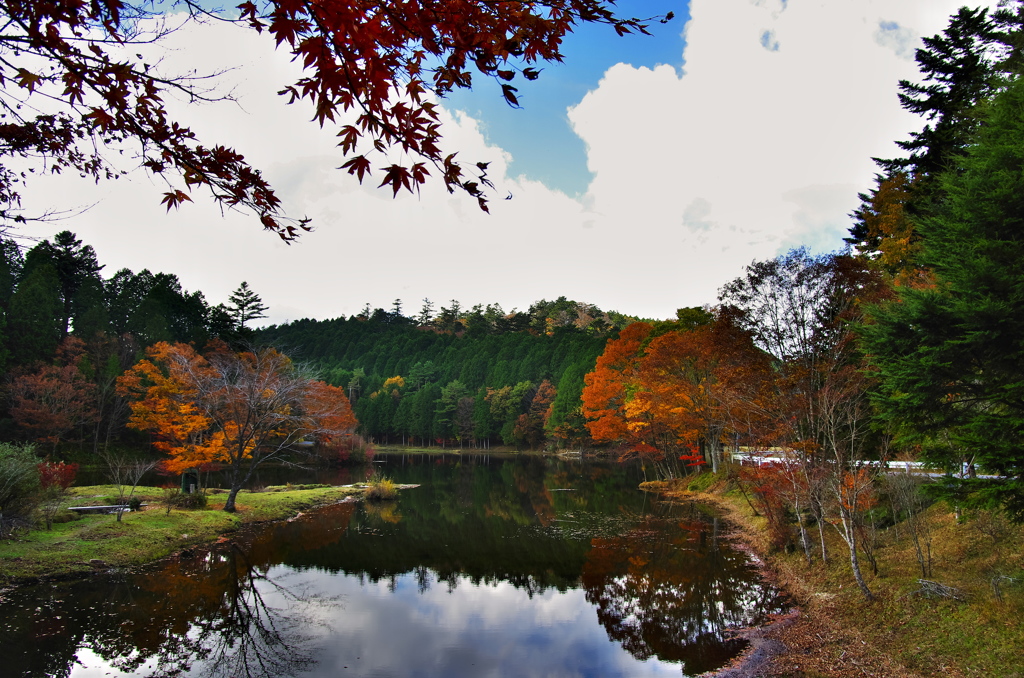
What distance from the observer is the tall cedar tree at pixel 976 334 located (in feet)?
27.1

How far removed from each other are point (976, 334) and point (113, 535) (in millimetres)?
19679

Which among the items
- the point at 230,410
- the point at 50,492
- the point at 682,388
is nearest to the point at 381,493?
the point at 230,410

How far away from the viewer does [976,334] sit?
324 inches

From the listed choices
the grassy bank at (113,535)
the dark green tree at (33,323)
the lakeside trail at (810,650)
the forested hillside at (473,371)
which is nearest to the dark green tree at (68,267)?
the dark green tree at (33,323)

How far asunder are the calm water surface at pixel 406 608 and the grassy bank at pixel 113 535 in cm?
87

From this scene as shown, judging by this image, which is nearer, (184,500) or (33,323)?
(184,500)

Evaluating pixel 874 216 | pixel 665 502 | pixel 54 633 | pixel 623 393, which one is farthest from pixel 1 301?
pixel 874 216

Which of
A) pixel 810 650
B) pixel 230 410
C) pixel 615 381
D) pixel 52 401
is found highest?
pixel 615 381

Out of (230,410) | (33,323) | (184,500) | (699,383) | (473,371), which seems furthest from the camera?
(473,371)

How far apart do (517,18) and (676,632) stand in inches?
417

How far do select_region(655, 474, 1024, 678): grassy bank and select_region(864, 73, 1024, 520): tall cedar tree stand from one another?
5.27 feet

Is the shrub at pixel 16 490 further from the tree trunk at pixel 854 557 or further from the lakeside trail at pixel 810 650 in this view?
the tree trunk at pixel 854 557

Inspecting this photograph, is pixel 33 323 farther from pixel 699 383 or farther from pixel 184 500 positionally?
pixel 699 383

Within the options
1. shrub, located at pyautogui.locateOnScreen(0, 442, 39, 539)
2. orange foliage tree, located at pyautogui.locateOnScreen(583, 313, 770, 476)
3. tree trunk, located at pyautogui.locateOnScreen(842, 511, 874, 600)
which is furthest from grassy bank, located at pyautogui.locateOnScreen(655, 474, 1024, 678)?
shrub, located at pyautogui.locateOnScreen(0, 442, 39, 539)
